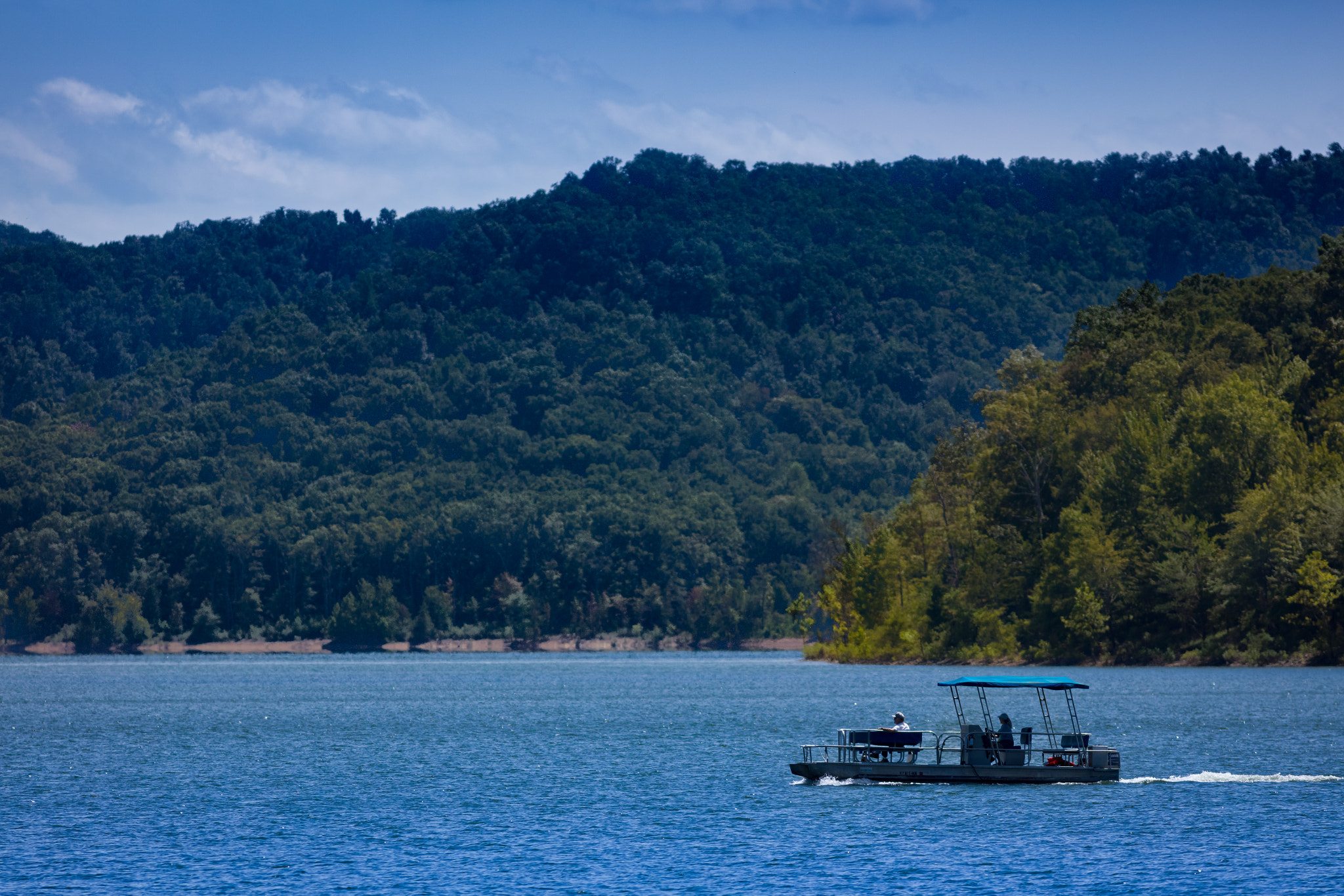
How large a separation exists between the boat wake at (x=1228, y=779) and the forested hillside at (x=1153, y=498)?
50122 mm

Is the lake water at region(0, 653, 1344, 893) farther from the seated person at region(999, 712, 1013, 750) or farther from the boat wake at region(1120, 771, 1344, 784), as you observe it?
the seated person at region(999, 712, 1013, 750)

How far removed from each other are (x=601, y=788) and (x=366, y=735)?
2647 cm

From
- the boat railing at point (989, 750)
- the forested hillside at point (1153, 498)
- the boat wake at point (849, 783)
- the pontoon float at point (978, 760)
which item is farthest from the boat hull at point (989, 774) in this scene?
the forested hillside at point (1153, 498)

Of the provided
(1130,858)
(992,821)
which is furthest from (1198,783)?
(1130,858)

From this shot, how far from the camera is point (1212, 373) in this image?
396ft

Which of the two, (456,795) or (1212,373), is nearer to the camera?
(456,795)

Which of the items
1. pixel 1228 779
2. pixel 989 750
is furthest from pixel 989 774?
pixel 1228 779

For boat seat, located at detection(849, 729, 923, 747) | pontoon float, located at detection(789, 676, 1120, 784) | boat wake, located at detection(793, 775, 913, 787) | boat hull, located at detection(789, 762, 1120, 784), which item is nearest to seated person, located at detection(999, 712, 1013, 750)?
pontoon float, located at detection(789, 676, 1120, 784)

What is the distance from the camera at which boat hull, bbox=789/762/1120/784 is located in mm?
50719

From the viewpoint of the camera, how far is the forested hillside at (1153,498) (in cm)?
10544

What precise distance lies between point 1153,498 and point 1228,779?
215ft

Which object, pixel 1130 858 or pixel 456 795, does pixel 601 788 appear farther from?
pixel 1130 858

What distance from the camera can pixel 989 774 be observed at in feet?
167

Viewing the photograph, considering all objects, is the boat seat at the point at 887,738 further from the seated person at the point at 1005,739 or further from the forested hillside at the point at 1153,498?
the forested hillside at the point at 1153,498
